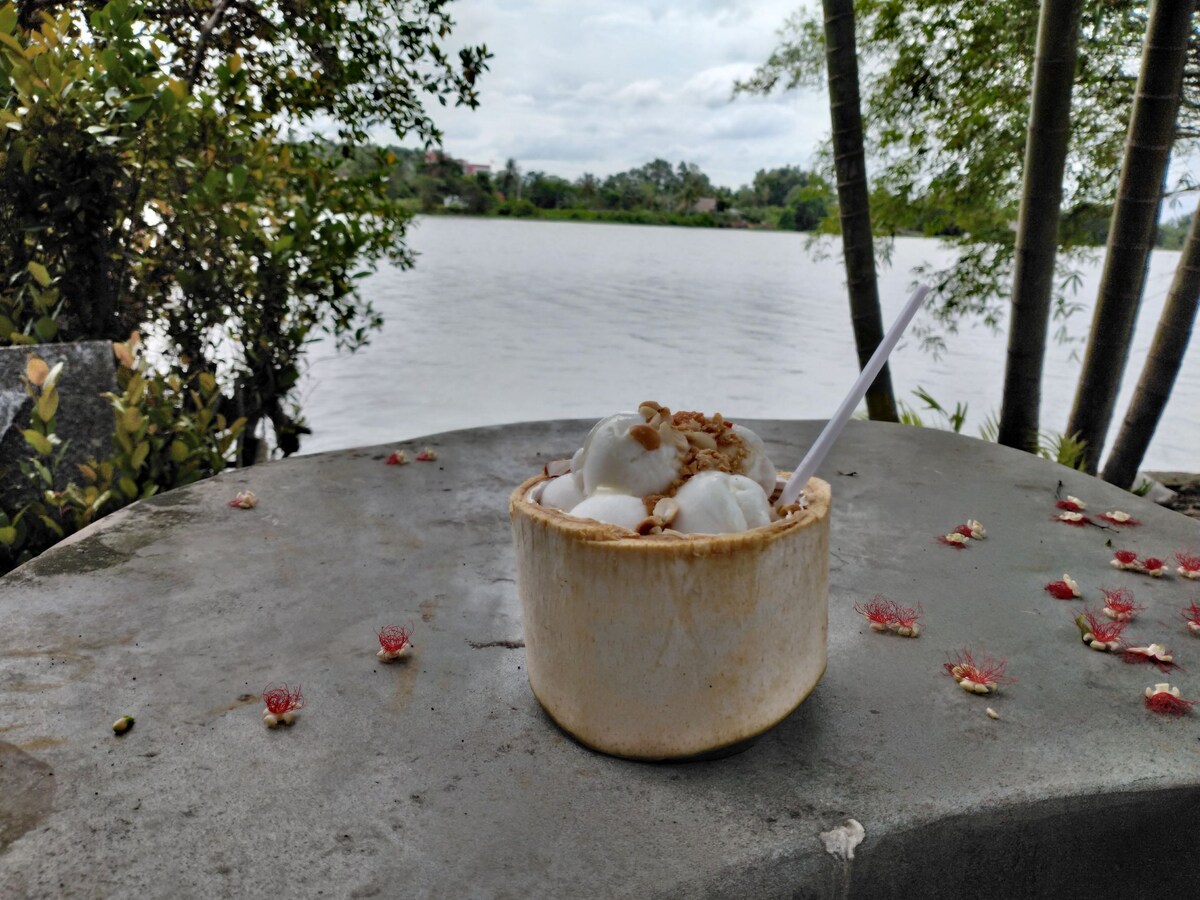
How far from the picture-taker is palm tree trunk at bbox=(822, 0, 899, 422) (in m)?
4.27

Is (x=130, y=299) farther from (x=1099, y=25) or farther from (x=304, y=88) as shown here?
(x=1099, y=25)

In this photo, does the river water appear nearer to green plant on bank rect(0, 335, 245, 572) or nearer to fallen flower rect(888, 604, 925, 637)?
green plant on bank rect(0, 335, 245, 572)

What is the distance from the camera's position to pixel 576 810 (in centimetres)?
141

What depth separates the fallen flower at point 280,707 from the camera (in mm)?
1660

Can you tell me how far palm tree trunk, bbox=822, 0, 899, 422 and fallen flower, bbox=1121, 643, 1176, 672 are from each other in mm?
2566

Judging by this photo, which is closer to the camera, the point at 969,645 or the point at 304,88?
the point at 969,645

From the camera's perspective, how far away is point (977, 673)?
71.3 inches

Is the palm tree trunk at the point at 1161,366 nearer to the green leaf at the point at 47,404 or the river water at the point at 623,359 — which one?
the river water at the point at 623,359

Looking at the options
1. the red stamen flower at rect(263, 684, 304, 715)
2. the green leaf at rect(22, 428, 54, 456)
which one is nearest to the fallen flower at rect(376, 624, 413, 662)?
the red stamen flower at rect(263, 684, 304, 715)

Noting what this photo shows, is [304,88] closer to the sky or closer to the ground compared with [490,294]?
closer to the sky

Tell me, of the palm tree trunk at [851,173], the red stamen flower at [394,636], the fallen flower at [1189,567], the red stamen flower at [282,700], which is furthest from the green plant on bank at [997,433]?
the red stamen flower at [282,700]

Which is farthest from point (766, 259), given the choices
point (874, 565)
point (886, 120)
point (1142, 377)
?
point (874, 565)

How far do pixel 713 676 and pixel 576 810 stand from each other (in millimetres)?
318

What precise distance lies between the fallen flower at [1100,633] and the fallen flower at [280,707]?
5.85ft
